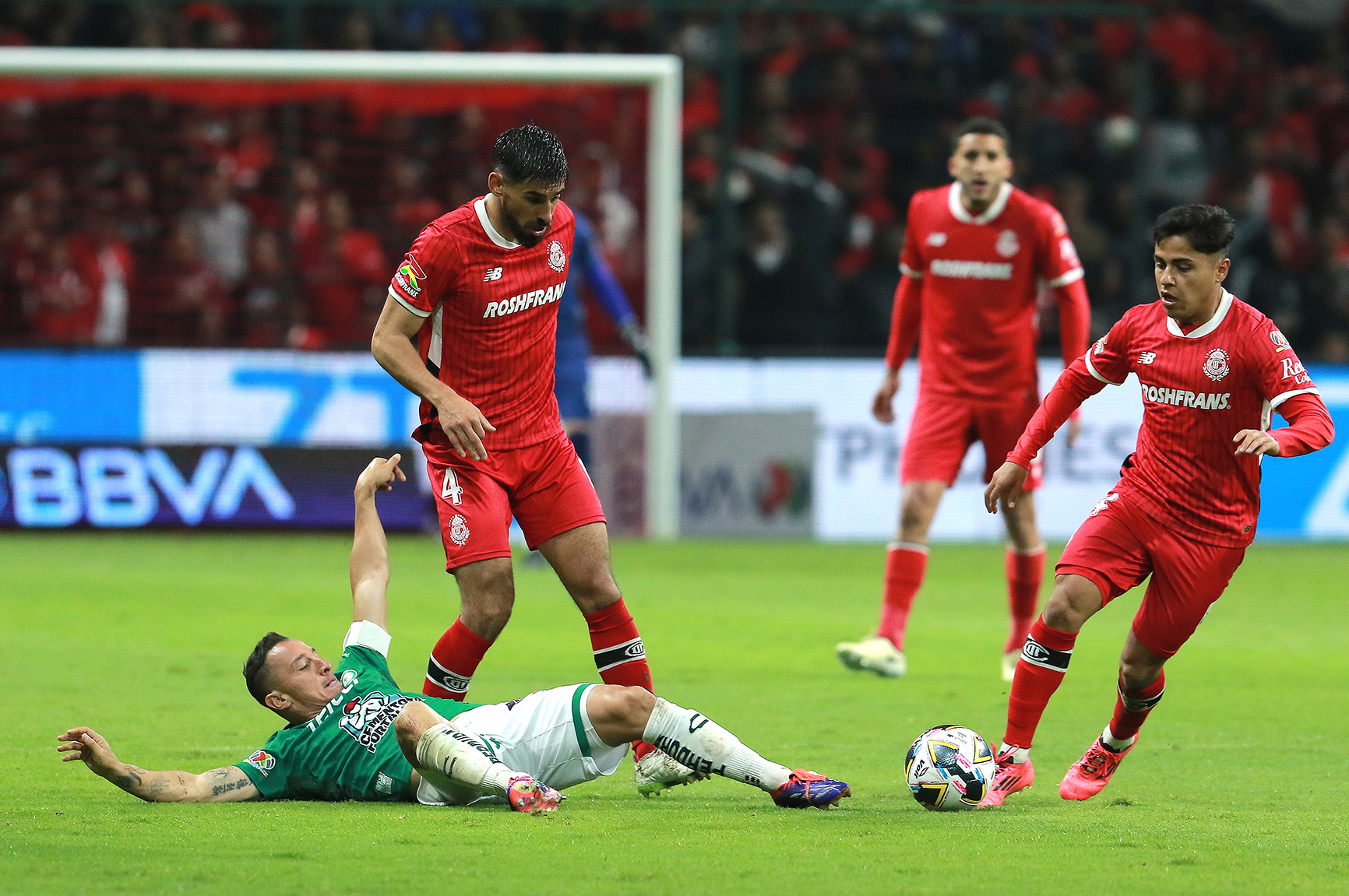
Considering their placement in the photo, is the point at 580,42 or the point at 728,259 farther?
the point at 580,42

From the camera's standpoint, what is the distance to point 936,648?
9.46 meters

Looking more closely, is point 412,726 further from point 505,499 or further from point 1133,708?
point 1133,708

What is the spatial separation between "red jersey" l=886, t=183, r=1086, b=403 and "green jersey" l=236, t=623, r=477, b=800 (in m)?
3.82

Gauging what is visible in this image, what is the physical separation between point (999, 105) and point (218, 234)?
742 cm

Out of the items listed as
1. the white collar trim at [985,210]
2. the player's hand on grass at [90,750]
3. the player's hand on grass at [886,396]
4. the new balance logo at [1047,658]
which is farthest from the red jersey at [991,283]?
the player's hand on grass at [90,750]

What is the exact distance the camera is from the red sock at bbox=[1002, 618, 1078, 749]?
5.74 m

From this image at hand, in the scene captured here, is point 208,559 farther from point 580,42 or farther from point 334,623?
point 580,42

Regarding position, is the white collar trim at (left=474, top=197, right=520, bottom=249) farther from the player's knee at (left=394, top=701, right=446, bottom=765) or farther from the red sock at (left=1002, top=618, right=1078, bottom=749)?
the red sock at (left=1002, top=618, right=1078, bottom=749)

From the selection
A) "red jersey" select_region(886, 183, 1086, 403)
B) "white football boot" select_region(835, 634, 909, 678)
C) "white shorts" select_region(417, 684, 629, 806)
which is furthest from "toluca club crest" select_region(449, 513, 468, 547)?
"red jersey" select_region(886, 183, 1086, 403)

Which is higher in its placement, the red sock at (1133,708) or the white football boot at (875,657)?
the red sock at (1133,708)

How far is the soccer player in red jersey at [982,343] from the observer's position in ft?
27.9

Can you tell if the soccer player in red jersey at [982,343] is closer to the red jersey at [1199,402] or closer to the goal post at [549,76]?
the red jersey at [1199,402]

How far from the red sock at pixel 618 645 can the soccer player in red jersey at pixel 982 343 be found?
265cm

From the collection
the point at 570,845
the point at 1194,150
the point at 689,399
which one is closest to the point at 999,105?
the point at 1194,150
